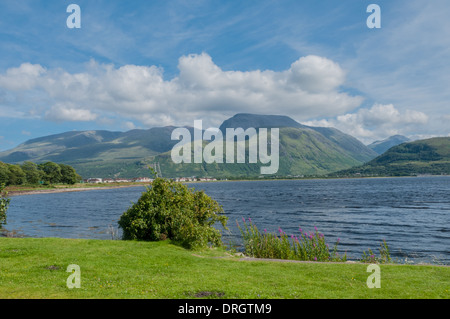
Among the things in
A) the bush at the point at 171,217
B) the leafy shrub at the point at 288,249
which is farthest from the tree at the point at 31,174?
the leafy shrub at the point at 288,249

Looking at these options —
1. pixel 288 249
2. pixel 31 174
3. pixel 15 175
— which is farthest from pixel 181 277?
pixel 31 174

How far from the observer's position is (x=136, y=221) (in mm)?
30094

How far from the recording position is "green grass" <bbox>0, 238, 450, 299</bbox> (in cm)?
1458

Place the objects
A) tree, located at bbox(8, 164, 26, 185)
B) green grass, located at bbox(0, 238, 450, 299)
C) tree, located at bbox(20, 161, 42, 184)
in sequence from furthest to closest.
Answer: tree, located at bbox(20, 161, 42, 184) < tree, located at bbox(8, 164, 26, 185) < green grass, located at bbox(0, 238, 450, 299)

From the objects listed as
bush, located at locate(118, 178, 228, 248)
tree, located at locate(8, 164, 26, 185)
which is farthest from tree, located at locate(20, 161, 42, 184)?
bush, located at locate(118, 178, 228, 248)

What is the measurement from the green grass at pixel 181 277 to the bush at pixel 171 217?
16.4 ft

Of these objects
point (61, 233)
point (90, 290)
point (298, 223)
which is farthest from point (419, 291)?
point (61, 233)

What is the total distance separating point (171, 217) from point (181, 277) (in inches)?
547

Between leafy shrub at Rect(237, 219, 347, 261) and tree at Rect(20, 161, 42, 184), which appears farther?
tree at Rect(20, 161, 42, 184)

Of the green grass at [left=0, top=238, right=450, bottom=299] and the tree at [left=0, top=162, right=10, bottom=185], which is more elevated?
the tree at [left=0, top=162, right=10, bottom=185]

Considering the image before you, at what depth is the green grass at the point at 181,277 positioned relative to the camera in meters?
14.6

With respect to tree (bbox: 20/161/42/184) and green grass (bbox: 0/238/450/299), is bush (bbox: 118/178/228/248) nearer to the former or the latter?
green grass (bbox: 0/238/450/299)

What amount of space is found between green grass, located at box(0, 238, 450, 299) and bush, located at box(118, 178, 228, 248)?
501 centimetres
